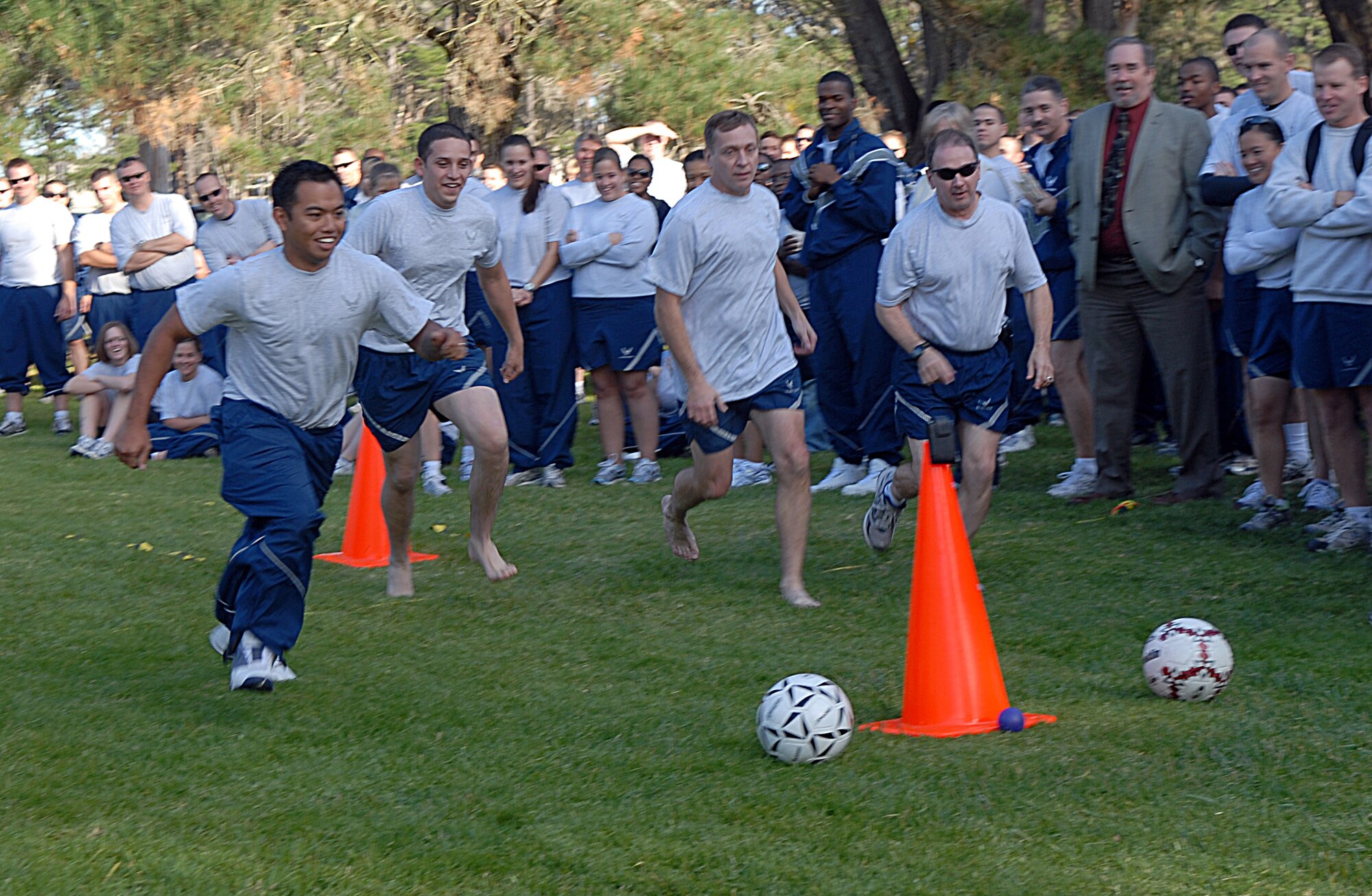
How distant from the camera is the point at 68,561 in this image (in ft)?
28.4

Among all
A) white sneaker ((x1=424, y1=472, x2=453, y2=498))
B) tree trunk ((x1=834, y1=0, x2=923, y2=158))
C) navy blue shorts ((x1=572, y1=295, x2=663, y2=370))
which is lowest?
white sneaker ((x1=424, y1=472, x2=453, y2=498))

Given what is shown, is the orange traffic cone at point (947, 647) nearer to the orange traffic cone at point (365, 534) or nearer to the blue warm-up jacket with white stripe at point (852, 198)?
the orange traffic cone at point (365, 534)

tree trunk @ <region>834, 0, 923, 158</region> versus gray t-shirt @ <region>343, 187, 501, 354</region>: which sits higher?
tree trunk @ <region>834, 0, 923, 158</region>

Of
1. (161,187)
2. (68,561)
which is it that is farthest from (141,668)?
(161,187)

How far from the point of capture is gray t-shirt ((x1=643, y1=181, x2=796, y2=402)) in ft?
23.2

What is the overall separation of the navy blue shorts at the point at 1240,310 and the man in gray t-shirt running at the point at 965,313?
2.23m

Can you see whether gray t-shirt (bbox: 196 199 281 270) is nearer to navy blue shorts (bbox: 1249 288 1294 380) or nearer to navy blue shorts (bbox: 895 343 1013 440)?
navy blue shorts (bbox: 895 343 1013 440)

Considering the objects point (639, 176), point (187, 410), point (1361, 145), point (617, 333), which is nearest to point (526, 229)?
point (617, 333)

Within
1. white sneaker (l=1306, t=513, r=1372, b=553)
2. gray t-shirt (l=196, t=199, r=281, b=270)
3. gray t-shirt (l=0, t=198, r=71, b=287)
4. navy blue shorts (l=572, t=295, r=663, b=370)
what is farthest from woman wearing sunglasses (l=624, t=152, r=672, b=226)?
gray t-shirt (l=0, t=198, r=71, b=287)

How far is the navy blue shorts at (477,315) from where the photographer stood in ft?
Answer: 36.3

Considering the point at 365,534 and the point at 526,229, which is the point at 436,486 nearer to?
the point at 526,229

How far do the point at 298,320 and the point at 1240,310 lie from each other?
223 inches

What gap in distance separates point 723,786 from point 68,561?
5.29 m

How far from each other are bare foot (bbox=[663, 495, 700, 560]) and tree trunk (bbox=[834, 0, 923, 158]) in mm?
8800
